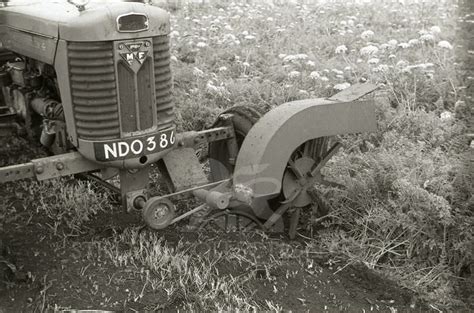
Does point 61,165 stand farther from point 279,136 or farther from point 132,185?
point 279,136

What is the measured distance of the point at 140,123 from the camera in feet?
13.1

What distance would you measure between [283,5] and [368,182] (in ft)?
24.4

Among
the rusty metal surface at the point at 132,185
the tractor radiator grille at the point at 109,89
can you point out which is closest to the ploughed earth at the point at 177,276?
the rusty metal surface at the point at 132,185

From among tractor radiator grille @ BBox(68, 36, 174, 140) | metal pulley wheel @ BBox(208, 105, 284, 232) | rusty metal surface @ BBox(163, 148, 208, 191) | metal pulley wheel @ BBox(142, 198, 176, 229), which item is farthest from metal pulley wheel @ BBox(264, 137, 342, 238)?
tractor radiator grille @ BBox(68, 36, 174, 140)

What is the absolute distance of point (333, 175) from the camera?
504 cm

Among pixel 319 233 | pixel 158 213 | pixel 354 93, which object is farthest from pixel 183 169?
pixel 354 93

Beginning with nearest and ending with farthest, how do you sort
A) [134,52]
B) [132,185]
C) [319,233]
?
[134,52], [132,185], [319,233]

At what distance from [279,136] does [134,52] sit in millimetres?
1057

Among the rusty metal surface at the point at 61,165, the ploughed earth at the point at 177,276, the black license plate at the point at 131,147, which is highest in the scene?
the black license plate at the point at 131,147

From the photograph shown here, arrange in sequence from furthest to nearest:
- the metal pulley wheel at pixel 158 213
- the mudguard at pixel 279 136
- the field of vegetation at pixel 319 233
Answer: the mudguard at pixel 279 136 < the metal pulley wheel at pixel 158 213 < the field of vegetation at pixel 319 233

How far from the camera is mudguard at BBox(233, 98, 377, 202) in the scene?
4.10 m

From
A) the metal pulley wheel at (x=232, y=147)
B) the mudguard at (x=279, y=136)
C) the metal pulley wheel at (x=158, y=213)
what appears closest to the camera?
the metal pulley wheel at (x=158, y=213)

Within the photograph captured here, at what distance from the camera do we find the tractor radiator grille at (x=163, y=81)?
157 inches

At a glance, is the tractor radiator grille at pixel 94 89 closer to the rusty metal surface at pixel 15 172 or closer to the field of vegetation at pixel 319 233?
the rusty metal surface at pixel 15 172
